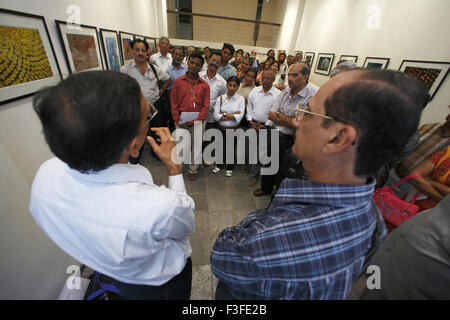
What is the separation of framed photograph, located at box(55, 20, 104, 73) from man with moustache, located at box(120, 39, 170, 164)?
45 cm

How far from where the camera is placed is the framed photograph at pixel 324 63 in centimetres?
534

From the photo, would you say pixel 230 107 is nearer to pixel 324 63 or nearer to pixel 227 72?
pixel 227 72

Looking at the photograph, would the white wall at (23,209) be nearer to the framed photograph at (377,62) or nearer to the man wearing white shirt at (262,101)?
the man wearing white shirt at (262,101)

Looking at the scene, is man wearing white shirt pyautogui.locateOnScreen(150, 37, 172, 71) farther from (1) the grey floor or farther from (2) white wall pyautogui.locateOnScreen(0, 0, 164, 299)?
(2) white wall pyautogui.locateOnScreen(0, 0, 164, 299)

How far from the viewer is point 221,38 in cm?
1103

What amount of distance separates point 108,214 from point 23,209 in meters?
1.08

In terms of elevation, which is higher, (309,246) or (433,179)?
(309,246)

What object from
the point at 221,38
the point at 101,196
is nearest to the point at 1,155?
the point at 101,196

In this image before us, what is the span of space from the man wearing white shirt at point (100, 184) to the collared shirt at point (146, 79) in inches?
97.6

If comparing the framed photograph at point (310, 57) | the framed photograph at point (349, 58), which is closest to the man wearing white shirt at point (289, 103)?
the framed photograph at point (349, 58)

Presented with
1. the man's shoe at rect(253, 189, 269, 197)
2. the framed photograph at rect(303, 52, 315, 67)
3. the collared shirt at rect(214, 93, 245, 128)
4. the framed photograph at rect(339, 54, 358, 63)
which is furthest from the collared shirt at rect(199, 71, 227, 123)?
the framed photograph at rect(303, 52, 315, 67)

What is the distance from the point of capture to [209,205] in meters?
2.59

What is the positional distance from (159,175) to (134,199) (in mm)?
2596

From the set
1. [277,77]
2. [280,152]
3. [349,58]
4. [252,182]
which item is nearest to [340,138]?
[280,152]
